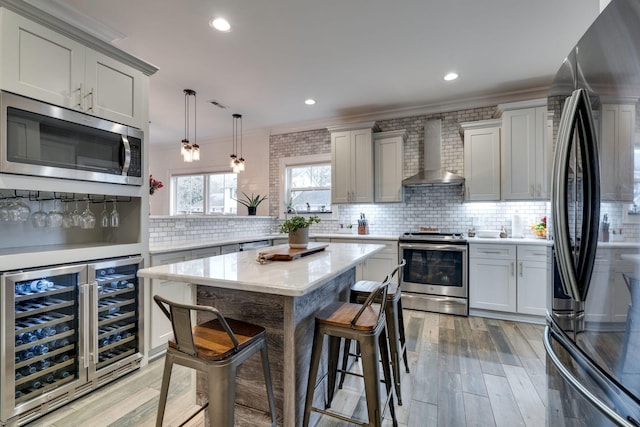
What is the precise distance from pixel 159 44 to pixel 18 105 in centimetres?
152

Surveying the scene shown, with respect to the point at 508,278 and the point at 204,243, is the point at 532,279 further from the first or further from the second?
the point at 204,243

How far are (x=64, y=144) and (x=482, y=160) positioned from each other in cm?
452

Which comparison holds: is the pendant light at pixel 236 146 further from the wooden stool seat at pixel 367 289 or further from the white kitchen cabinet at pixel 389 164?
the wooden stool seat at pixel 367 289

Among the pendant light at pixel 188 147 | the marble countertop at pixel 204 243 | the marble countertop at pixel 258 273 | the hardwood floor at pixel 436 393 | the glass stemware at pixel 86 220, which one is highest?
the pendant light at pixel 188 147

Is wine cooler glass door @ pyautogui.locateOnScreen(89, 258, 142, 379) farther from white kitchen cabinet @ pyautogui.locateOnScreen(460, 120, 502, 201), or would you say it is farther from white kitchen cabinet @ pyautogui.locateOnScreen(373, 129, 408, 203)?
white kitchen cabinet @ pyautogui.locateOnScreen(460, 120, 502, 201)

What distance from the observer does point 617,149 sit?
0.92 m

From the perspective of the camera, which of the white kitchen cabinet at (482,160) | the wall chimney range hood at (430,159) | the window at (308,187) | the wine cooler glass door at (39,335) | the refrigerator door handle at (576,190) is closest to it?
the refrigerator door handle at (576,190)

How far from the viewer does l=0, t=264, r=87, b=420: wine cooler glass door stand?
173cm

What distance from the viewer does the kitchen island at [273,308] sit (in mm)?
1438

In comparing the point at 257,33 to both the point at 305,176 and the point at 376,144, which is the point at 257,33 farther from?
the point at 305,176

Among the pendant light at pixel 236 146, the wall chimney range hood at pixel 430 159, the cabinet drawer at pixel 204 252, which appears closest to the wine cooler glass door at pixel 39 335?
the cabinet drawer at pixel 204 252

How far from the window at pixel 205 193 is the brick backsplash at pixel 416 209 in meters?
1.44

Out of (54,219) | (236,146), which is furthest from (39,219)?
(236,146)

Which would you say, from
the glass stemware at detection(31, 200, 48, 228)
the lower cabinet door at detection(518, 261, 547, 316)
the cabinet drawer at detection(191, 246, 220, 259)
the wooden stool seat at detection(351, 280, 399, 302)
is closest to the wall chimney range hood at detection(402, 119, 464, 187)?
the lower cabinet door at detection(518, 261, 547, 316)
